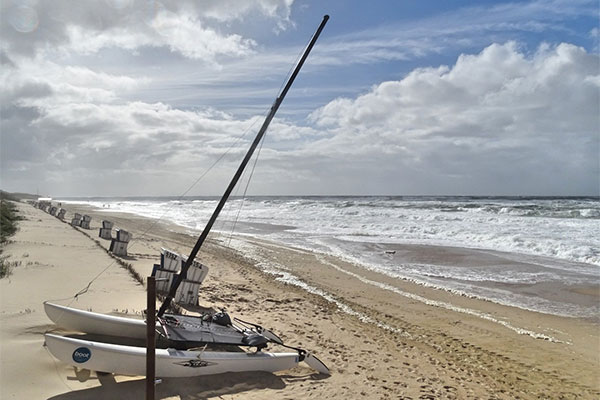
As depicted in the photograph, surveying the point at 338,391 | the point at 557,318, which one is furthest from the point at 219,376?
the point at 557,318

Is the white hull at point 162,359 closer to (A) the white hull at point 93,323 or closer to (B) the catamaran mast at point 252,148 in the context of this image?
(A) the white hull at point 93,323

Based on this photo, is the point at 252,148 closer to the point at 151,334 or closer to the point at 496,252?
the point at 151,334

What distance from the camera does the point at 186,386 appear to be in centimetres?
586

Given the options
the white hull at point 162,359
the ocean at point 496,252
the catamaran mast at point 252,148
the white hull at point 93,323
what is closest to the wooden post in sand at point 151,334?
the white hull at point 162,359

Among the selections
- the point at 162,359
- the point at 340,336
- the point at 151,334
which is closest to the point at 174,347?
the point at 162,359

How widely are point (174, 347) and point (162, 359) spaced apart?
657mm

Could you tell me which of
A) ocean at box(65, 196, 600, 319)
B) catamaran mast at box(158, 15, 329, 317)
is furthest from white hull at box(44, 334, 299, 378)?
ocean at box(65, 196, 600, 319)

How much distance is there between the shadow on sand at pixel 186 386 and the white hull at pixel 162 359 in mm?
105

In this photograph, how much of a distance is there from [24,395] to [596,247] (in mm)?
20887

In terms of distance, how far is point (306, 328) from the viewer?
8680 millimetres

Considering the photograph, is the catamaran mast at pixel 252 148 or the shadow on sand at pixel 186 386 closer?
the shadow on sand at pixel 186 386

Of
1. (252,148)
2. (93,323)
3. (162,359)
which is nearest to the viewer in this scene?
(162,359)

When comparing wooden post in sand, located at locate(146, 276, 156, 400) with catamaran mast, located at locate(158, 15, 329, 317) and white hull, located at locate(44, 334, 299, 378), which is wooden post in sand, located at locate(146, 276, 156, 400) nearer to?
white hull, located at locate(44, 334, 299, 378)

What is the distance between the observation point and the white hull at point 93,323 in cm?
679
